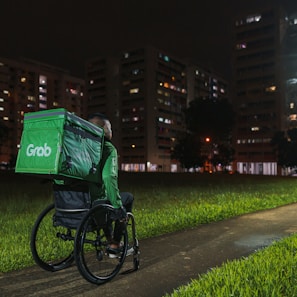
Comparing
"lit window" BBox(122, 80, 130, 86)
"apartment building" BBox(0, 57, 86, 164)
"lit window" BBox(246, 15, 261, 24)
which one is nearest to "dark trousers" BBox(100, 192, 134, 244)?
"apartment building" BBox(0, 57, 86, 164)

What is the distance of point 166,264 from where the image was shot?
215 inches

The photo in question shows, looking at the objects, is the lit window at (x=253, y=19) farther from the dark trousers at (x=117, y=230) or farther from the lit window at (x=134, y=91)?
the dark trousers at (x=117, y=230)

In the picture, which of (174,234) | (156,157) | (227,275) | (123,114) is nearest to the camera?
(227,275)

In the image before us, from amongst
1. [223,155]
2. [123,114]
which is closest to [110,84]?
[123,114]

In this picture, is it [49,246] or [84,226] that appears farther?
[49,246]

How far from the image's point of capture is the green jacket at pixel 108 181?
14.8 feet

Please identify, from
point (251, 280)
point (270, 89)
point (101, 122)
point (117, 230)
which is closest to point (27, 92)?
point (270, 89)

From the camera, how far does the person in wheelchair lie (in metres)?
4.53

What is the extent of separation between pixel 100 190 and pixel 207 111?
2687 inches

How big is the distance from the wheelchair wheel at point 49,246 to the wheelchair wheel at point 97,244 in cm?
31

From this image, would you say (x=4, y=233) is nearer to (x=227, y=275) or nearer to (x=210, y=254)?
(x=210, y=254)

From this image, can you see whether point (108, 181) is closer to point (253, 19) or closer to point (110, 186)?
point (110, 186)

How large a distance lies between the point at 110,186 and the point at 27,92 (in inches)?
5473

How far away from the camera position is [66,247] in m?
6.21
